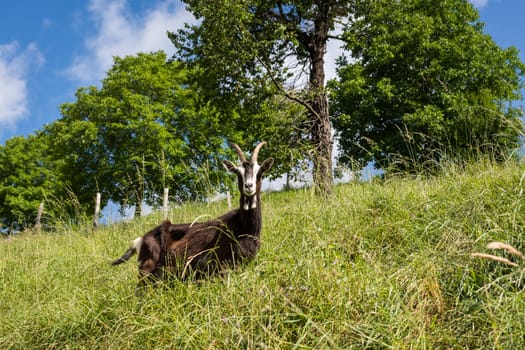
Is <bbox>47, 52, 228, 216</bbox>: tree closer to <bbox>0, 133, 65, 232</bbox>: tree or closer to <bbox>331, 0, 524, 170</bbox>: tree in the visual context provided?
<bbox>0, 133, 65, 232</bbox>: tree

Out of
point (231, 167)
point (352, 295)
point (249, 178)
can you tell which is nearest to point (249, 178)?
point (249, 178)

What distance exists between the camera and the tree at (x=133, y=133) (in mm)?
22391

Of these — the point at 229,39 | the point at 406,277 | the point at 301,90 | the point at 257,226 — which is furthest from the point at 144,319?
the point at 301,90

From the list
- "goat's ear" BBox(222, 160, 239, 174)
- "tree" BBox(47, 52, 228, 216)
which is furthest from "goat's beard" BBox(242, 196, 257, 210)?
"tree" BBox(47, 52, 228, 216)

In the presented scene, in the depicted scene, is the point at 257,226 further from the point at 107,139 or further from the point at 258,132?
the point at 107,139

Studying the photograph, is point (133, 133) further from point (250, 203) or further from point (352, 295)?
point (352, 295)

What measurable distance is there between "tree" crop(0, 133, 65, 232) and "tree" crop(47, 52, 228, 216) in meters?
6.12

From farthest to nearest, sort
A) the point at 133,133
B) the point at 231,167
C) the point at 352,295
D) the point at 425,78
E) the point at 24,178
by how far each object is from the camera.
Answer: the point at 24,178, the point at 133,133, the point at 425,78, the point at 231,167, the point at 352,295

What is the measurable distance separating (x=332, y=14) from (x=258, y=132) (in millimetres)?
4161

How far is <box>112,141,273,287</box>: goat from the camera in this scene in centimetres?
512

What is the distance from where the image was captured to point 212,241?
5406mm

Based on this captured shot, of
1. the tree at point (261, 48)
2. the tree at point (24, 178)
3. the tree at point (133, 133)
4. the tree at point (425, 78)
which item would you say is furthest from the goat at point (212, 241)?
the tree at point (24, 178)

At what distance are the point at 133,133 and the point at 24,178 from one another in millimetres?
13121

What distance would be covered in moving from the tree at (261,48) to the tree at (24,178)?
20.9 m
